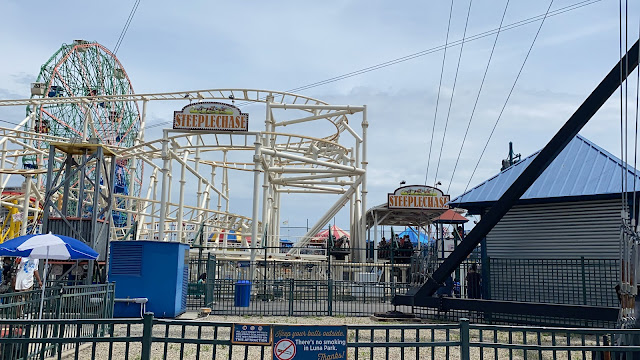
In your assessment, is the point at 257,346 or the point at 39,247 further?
the point at 39,247

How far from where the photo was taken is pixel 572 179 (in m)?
14.8

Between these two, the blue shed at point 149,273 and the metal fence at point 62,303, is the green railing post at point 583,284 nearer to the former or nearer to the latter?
the blue shed at point 149,273

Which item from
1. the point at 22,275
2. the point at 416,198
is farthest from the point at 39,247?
the point at 416,198

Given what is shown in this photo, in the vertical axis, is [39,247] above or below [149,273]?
above

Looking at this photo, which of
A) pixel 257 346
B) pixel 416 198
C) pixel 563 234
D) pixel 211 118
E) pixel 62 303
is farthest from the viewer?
pixel 416 198

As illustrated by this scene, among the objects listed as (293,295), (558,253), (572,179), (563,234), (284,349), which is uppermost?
(572,179)

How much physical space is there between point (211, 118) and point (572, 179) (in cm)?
1583

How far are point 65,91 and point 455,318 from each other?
1824 inches

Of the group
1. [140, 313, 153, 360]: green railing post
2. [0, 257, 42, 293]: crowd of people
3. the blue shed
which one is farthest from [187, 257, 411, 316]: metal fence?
[140, 313, 153, 360]: green railing post

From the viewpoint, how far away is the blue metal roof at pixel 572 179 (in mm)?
13953

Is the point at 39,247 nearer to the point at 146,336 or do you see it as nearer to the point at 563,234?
the point at 146,336

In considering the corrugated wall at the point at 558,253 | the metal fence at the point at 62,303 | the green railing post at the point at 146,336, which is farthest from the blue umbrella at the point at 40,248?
the corrugated wall at the point at 558,253

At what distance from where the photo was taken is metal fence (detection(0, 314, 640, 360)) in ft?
18.4

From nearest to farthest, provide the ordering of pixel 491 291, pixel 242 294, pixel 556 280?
pixel 556 280 < pixel 491 291 < pixel 242 294
